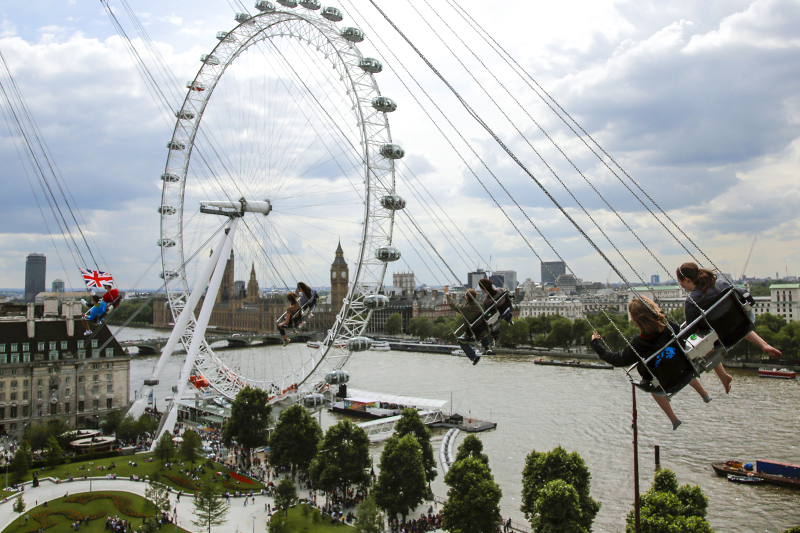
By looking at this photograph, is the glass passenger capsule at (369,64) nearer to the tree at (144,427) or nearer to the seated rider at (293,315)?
the seated rider at (293,315)

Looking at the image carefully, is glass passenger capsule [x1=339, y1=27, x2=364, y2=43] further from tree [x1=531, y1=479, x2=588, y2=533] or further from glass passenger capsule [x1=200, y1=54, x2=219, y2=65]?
tree [x1=531, y1=479, x2=588, y2=533]

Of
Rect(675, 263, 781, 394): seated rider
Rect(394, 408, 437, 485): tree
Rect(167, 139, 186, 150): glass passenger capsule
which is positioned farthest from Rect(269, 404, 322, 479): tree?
Rect(167, 139, 186, 150): glass passenger capsule

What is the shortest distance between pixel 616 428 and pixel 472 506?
14.0m

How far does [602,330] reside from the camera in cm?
5644

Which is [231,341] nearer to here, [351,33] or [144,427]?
[144,427]

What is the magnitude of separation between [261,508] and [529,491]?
8009mm

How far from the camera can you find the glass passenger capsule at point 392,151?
24.2 metres

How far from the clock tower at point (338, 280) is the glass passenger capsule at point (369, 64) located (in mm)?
50515

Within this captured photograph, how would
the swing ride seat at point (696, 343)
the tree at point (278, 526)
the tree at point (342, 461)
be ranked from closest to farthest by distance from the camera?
1. the swing ride seat at point (696, 343)
2. the tree at point (278, 526)
3. the tree at point (342, 461)

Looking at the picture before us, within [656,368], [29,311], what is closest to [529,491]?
[656,368]

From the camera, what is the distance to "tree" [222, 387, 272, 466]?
23.6 meters

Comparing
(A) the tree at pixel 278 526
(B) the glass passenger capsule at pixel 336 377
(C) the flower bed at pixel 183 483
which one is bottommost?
(C) the flower bed at pixel 183 483

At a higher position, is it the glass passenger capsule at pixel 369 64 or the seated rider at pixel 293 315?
the glass passenger capsule at pixel 369 64

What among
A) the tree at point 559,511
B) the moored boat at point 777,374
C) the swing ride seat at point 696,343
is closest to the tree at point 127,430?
the tree at point 559,511
